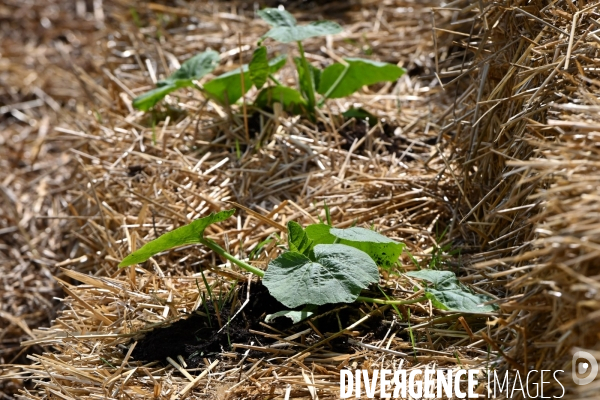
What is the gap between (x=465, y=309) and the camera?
1.65 m

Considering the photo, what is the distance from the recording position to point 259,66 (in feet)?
8.19

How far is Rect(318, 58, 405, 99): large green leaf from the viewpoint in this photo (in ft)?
8.36

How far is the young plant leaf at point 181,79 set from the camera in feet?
8.64

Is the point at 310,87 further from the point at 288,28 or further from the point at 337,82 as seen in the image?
the point at 288,28

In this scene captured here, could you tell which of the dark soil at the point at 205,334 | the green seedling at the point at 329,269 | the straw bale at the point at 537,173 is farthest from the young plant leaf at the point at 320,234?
the straw bale at the point at 537,173

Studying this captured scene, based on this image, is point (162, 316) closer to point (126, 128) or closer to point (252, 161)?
point (252, 161)

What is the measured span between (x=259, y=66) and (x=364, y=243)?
95 cm

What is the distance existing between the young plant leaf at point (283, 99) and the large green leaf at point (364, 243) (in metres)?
Answer: 0.93

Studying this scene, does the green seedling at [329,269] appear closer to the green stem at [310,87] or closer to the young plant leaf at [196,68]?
the green stem at [310,87]

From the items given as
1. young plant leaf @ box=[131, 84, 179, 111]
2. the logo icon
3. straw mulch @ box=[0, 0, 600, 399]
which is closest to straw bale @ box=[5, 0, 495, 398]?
straw mulch @ box=[0, 0, 600, 399]

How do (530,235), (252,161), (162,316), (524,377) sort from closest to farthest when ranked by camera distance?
(524,377) → (530,235) → (162,316) → (252,161)

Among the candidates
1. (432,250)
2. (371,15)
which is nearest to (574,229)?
(432,250)

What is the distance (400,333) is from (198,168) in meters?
1.12

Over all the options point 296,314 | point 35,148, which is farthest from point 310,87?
point 35,148
